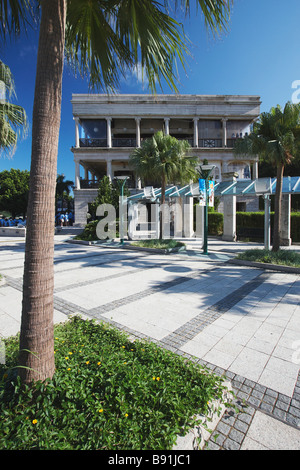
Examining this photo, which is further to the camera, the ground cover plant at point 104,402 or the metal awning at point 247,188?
the metal awning at point 247,188

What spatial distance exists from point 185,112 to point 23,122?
2628 centimetres

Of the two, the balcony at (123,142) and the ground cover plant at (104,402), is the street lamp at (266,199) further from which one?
the balcony at (123,142)

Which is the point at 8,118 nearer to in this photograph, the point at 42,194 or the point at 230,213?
the point at 42,194

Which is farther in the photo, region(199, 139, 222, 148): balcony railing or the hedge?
region(199, 139, 222, 148): balcony railing

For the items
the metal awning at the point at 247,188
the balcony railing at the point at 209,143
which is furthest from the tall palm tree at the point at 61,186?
the metal awning at the point at 247,188

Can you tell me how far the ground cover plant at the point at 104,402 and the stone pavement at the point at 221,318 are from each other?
0.41m

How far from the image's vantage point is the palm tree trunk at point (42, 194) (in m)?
1.84

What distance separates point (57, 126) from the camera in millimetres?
1951

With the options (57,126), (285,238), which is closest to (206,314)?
(57,126)

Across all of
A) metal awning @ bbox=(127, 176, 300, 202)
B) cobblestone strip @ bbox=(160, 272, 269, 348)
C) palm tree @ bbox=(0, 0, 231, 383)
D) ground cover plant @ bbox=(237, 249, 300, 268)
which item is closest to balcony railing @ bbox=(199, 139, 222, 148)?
metal awning @ bbox=(127, 176, 300, 202)

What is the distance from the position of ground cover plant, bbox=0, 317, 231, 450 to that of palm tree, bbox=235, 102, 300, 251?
348 inches

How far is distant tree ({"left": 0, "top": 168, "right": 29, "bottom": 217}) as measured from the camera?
39500 mm

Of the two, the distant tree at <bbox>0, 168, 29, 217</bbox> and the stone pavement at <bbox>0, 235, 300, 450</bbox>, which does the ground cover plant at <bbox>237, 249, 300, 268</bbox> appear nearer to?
the stone pavement at <bbox>0, 235, 300, 450</bbox>

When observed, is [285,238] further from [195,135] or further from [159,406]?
[195,135]
